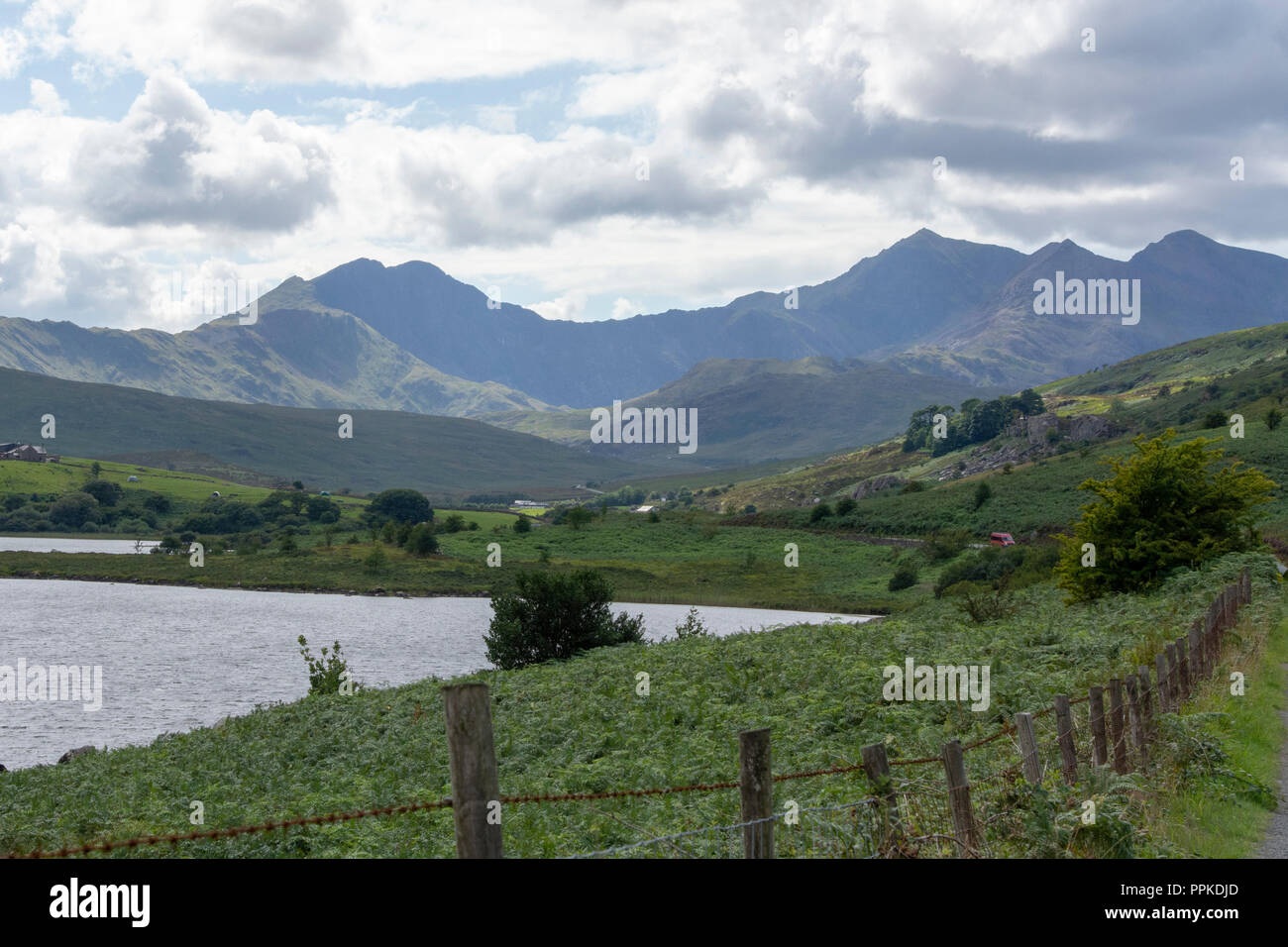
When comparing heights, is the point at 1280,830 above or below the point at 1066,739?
below

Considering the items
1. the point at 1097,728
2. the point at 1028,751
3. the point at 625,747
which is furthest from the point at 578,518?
the point at 1028,751

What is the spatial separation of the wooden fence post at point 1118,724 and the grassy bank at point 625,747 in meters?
1.34

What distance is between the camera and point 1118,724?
12.8m

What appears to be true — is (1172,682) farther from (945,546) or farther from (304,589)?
(304,589)

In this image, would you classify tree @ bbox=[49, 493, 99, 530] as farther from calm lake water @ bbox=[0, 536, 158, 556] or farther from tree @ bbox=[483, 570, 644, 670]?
tree @ bbox=[483, 570, 644, 670]

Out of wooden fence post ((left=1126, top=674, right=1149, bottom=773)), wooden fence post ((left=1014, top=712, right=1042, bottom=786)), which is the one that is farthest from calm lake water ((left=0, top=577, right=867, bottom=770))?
wooden fence post ((left=1014, top=712, right=1042, bottom=786))

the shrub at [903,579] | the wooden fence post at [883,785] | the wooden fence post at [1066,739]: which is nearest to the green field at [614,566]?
the shrub at [903,579]

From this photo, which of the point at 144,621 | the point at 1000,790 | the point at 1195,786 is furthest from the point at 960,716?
the point at 144,621

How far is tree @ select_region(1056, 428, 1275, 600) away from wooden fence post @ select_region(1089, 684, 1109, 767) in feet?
92.3

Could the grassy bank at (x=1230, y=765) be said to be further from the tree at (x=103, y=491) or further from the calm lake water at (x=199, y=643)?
the tree at (x=103, y=491)

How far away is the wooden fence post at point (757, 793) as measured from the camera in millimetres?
7301

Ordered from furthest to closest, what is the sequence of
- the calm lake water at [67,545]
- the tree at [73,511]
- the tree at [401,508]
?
the tree at [73,511] → the tree at [401,508] → the calm lake water at [67,545]

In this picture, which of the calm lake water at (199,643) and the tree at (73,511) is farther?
the tree at (73,511)

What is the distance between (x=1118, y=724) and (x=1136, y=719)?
0.27m
